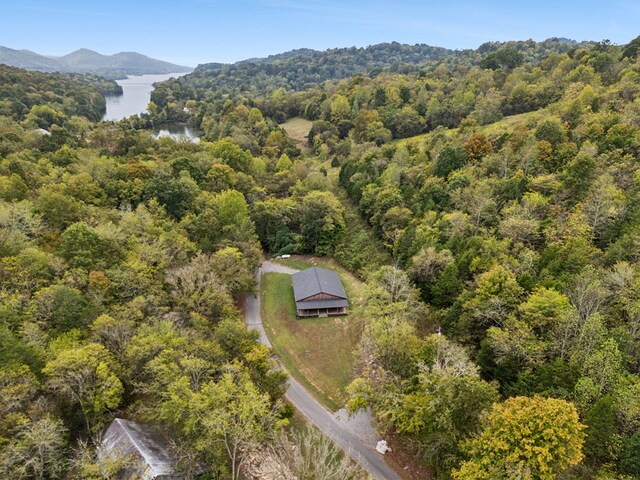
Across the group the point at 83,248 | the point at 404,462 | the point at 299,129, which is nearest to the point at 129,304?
the point at 83,248

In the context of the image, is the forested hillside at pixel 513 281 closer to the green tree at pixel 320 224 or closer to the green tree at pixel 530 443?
the green tree at pixel 530 443

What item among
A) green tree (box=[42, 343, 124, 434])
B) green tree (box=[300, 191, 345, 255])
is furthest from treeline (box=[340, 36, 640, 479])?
green tree (box=[42, 343, 124, 434])

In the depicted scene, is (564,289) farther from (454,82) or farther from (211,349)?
(454,82)

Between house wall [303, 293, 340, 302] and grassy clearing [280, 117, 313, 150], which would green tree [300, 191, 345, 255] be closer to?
house wall [303, 293, 340, 302]

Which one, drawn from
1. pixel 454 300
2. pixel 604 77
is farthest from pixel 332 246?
pixel 604 77

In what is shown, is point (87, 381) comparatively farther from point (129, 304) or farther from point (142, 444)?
point (129, 304)

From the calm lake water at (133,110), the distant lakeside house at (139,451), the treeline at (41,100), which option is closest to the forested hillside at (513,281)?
the distant lakeside house at (139,451)
